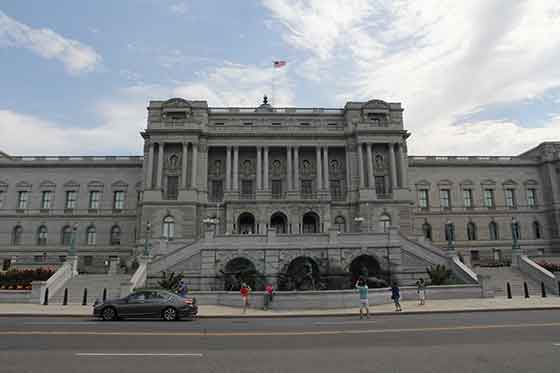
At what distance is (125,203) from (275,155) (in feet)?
74.9

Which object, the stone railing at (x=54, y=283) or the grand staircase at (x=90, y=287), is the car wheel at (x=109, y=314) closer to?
the grand staircase at (x=90, y=287)

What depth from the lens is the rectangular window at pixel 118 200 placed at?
184 ft

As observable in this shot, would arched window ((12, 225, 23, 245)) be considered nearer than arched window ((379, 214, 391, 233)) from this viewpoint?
No

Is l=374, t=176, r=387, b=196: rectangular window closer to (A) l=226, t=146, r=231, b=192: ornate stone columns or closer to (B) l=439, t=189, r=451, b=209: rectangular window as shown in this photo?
(B) l=439, t=189, r=451, b=209: rectangular window

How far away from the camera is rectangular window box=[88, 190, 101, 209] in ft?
183

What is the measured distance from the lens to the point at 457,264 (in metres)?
32.5

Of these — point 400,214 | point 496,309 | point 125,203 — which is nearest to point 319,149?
point 400,214

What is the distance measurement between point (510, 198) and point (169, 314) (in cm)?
5808

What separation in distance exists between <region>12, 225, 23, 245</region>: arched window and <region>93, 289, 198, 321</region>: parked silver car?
151 ft

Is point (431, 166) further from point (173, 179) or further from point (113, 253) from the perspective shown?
point (113, 253)

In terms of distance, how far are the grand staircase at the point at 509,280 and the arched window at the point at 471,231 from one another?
2200 centimetres

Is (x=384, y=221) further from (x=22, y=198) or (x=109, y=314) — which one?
(x=22, y=198)

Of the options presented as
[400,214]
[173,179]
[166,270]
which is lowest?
[166,270]

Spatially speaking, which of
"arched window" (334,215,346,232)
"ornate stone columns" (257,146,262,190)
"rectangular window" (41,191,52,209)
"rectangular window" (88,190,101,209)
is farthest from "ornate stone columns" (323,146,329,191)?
"rectangular window" (41,191,52,209)
